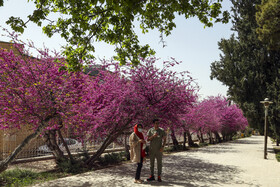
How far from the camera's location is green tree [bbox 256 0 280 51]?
50.7 feet

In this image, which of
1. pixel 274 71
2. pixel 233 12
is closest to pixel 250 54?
pixel 274 71

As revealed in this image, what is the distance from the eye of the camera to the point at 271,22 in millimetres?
15844

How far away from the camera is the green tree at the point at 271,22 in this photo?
50.7 feet

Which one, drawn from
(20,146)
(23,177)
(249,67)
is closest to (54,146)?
(23,177)

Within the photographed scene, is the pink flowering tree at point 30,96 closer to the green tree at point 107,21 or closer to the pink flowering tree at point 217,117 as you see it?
the green tree at point 107,21

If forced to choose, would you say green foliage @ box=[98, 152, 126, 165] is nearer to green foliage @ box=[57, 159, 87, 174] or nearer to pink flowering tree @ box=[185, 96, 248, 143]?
green foliage @ box=[57, 159, 87, 174]

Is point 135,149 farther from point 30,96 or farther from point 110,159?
point 110,159

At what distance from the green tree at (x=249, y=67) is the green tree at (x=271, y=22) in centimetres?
257

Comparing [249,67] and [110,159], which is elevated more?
[249,67]

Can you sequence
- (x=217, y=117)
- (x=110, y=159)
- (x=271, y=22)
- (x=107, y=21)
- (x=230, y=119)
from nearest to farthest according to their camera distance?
(x=107, y=21) → (x=110, y=159) → (x=271, y=22) → (x=217, y=117) → (x=230, y=119)

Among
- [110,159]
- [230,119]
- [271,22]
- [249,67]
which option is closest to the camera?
[110,159]

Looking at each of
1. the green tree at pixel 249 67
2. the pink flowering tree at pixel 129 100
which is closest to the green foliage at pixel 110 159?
the pink flowering tree at pixel 129 100

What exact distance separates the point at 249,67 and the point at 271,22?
511 centimetres

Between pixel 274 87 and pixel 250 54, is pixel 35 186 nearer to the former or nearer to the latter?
pixel 274 87
